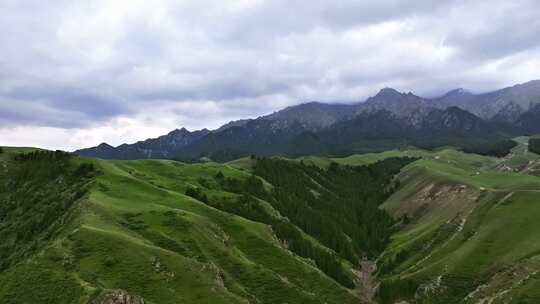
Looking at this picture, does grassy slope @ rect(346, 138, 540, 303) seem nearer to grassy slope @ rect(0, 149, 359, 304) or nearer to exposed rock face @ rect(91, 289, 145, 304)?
grassy slope @ rect(0, 149, 359, 304)

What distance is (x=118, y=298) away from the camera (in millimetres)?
85250

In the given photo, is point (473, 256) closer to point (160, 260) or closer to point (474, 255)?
point (474, 255)

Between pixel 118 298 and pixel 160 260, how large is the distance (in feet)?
58.5

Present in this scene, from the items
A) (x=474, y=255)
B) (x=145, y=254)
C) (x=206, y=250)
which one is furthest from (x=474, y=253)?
(x=145, y=254)

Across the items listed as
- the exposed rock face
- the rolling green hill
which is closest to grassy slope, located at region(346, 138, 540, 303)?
the rolling green hill

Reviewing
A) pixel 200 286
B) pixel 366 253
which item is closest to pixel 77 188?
pixel 200 286

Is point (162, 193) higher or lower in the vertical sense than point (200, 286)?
higher

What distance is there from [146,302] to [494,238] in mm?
100729

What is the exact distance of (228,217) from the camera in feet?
480

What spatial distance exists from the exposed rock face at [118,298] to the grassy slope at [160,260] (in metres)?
2.16

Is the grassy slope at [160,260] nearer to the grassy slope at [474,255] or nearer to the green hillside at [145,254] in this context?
the green hillside at [145,254]

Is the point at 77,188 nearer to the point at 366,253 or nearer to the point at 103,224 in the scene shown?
the point at 103,224

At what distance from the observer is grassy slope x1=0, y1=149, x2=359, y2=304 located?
92.2 metres

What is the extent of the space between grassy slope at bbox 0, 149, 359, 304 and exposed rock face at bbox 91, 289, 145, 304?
2.16 meters
